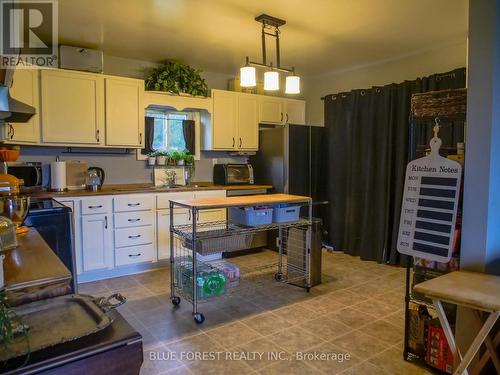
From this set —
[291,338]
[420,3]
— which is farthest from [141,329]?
[420,3]

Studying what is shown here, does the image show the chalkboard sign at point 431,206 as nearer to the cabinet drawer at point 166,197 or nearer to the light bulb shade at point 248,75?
the light bulb shade at point 248,75

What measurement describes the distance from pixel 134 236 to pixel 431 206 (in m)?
3.03

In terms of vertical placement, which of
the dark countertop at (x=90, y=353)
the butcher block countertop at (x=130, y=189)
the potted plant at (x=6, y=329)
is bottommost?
the dark countertop at (x=90, y=353)

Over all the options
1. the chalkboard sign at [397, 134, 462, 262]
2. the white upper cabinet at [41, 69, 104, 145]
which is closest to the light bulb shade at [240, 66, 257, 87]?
the chalkboard sign at [397, 134, 462, 262]

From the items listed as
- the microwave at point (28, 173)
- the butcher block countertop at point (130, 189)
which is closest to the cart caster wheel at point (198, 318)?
the butcher block countertop at point (130, 189)

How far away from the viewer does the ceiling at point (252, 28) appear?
9.93 feet

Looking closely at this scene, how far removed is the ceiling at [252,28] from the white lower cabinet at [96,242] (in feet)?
6.23

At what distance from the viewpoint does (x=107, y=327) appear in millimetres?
1022

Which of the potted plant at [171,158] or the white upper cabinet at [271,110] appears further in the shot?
the white upper cabinet at [271,110]

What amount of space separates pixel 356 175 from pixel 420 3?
2.24m

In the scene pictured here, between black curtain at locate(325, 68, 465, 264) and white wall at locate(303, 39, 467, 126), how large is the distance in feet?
1.02

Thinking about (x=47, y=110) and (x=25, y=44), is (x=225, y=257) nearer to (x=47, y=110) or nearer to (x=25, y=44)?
(x=47, y=110)

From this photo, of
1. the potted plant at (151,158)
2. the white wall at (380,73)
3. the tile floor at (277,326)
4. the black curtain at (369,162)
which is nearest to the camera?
the tile floor at (277,326)

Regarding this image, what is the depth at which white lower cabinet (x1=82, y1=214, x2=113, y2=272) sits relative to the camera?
3.75m
